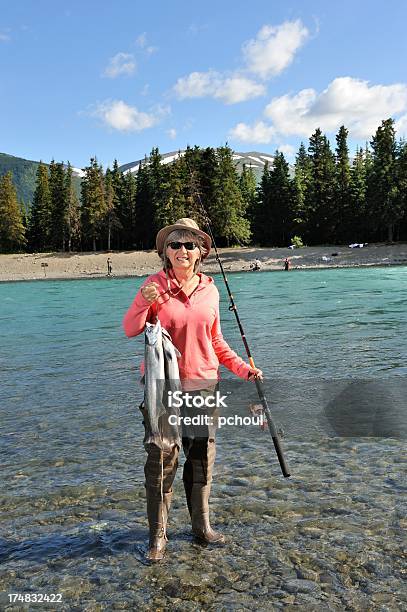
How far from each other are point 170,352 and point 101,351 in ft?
37.8

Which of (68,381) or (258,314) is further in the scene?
(258,314)

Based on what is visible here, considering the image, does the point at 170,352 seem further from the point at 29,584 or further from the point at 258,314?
the point at 258,314

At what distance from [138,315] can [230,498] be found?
2.64m

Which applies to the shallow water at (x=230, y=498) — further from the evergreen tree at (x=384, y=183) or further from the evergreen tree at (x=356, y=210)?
the evergreen tree at (x=356, y=210)

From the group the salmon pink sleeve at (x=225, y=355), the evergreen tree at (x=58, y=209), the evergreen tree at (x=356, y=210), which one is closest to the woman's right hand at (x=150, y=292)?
the salmon pink sleeve at (x=225, y=355)

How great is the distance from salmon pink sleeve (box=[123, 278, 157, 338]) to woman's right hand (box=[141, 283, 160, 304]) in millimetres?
31

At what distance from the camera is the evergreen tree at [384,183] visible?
7450cm

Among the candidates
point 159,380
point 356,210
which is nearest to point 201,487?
point 159,380

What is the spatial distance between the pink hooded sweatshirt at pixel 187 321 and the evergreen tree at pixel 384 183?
76136 mm

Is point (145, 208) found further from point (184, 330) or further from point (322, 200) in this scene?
point (184, 330)

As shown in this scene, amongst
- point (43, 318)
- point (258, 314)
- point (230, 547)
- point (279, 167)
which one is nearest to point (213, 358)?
point (230, 547)

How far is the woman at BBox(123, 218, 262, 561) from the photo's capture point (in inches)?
157

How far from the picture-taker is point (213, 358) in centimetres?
422

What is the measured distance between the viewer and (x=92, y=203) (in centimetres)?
Result: 8794
